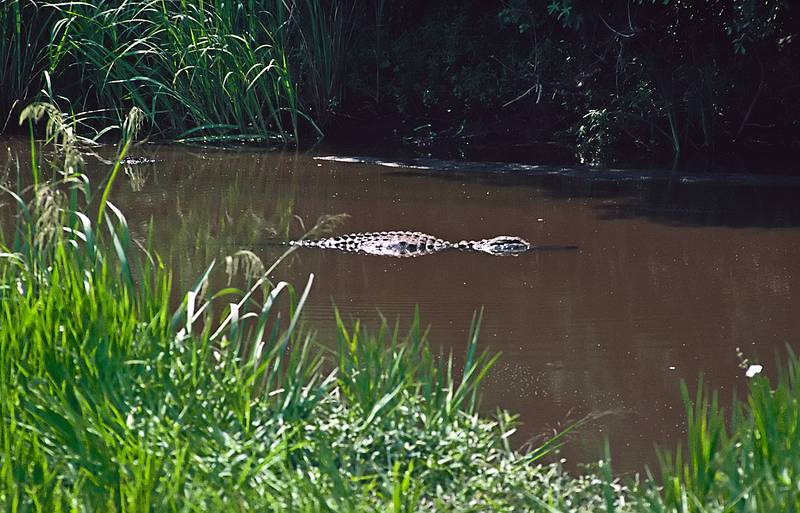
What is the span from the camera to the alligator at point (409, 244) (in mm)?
7141

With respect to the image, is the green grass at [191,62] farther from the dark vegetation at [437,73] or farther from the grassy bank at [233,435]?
the grassy bank at [233,435]

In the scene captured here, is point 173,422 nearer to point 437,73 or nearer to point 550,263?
point 550,263

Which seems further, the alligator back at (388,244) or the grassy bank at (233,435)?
the alligator back at (388,244)

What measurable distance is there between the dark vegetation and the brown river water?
83 cm

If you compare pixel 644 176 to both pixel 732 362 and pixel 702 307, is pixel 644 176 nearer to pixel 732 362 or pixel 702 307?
pixel 702 307

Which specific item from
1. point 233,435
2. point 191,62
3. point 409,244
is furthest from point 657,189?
point 233,435

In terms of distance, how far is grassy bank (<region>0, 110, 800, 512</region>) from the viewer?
8.88 feet

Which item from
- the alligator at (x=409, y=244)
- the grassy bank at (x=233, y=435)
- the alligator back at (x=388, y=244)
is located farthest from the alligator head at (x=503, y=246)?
the grassy bank at (x=233, y=435)

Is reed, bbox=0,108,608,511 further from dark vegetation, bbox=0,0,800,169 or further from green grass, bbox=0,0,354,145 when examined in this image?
green grass, bbox=0,0,354,145

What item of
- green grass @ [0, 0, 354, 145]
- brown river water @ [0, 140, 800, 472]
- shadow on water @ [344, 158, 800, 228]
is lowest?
brown river water @ [0, 140, 800, 472]

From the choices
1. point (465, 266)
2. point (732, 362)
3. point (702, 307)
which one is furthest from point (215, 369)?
point (465, 266)

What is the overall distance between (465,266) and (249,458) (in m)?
4.13

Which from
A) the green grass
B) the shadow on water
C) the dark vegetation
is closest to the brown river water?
the shadow on water

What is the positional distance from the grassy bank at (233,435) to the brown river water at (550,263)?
88 centimetres
